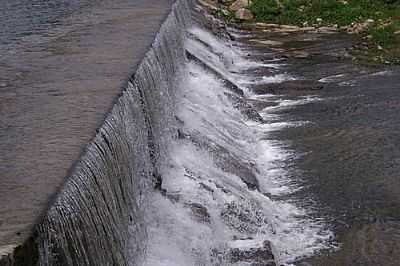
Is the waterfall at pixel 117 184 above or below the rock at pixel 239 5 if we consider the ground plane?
above

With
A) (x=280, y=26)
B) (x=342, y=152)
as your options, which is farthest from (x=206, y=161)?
(x=280, y=26)

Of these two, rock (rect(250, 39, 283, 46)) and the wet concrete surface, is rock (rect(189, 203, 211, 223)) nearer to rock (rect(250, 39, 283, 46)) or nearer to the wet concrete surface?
the wet concrete surface

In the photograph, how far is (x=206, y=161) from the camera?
1008cm

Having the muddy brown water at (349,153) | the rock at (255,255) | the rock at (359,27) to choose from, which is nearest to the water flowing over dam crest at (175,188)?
the rock at (255,255)

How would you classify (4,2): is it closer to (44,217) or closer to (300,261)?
(300,261)

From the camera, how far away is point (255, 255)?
7.98m

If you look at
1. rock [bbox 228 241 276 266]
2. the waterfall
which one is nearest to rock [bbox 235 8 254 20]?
the waterfall

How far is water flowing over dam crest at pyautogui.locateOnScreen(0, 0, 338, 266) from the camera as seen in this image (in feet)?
20.5

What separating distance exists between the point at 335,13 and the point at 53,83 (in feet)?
46.3

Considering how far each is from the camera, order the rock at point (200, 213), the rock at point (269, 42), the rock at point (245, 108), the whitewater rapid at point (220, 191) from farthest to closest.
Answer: the rock at point (269, 42) < the rock at point (245, 108) < the rock at point (200, 213) < the whitewater rapid at point (220, 191)

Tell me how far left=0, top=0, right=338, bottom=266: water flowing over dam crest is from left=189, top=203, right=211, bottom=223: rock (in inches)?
0.5

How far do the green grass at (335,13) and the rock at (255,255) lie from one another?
39.8 feet

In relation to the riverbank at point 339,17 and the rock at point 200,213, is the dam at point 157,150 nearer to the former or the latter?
the rock at point 200,213

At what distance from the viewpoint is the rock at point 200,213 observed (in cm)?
848
